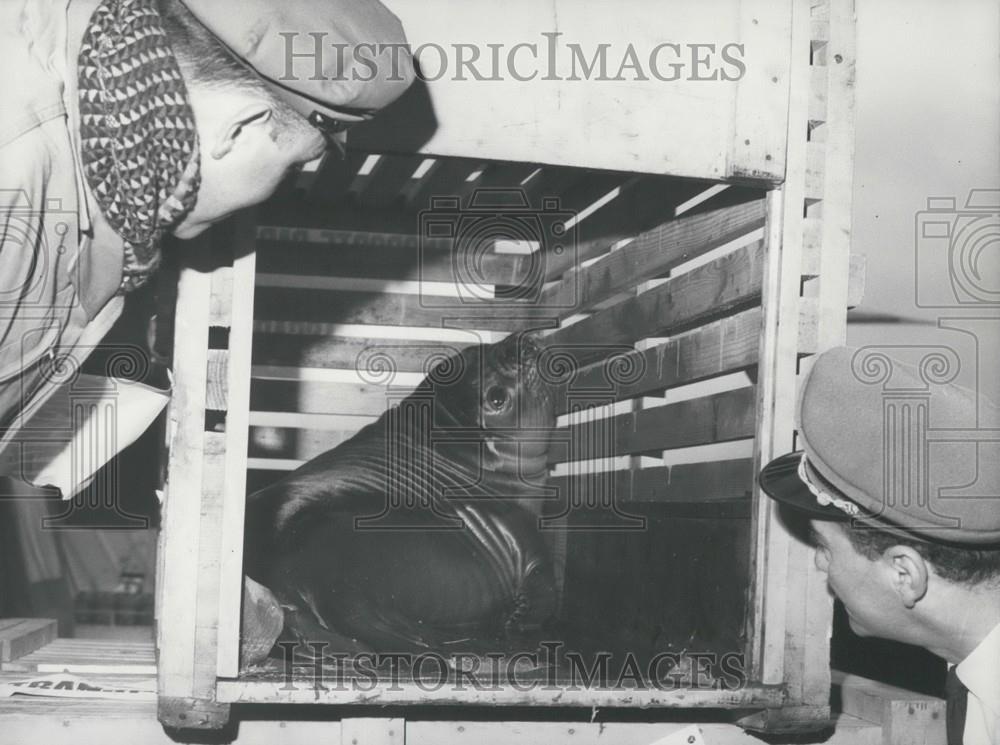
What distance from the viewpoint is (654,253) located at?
133 inches

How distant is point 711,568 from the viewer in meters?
2.84

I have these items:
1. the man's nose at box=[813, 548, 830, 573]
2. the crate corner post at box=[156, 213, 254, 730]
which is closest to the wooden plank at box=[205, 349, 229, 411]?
the crate corner post at box=[156, 213, 254, 730]

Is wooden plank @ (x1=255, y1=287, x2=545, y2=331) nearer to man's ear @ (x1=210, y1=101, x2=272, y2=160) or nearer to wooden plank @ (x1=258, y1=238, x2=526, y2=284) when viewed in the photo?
wooden plank @ (x1=258, y1=238, x2=526, y2=284)

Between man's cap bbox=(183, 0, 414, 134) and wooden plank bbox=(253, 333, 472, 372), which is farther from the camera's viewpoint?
wooden plank bbox=(253, 333, 472, 372)

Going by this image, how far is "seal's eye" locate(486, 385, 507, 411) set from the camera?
10.6 ft

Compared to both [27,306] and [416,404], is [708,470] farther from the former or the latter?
[27,306]

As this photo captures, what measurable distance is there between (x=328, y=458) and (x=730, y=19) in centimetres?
143

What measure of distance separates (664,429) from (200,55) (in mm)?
1876

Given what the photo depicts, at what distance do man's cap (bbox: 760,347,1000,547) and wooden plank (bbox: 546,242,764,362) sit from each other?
0.51m

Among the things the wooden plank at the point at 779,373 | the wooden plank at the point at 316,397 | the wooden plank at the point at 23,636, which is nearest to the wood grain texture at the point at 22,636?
the wooden plank at the point at 23,636

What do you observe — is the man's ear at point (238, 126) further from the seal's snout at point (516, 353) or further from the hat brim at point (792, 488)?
the seal's snout at point (516, 353)

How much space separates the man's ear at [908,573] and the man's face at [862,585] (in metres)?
0.02

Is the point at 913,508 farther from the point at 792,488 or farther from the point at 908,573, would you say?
the point at 792,488

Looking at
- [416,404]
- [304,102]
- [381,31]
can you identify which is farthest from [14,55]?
[416,404]
